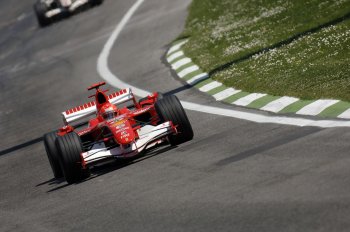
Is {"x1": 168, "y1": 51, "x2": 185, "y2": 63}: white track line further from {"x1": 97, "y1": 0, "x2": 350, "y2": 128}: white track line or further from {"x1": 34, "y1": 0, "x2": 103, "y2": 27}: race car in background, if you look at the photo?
{"x1": 34, "y1": 0, "x2": 103, "y2": 27}: race car in background

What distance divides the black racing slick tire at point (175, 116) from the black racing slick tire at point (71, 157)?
1249mm

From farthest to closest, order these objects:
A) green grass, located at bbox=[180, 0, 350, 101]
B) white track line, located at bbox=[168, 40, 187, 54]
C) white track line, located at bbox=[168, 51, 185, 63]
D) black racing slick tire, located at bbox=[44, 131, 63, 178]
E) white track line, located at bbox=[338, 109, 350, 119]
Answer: white track line, located at bbox=[168, 40, 187, 54] < white track line, located at bbox=[168, 51, 185, 63] < green grass, located at bbox=[180, 0, 350, 101] < black racing slick tire, located at bbox=[44, 131, 63, 178] < white track line, located at bbox=[338, 109, 350, 119]

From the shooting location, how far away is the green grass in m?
16.3

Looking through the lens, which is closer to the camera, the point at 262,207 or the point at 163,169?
the point at 262,207

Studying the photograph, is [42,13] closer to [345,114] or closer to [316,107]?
[316,107]

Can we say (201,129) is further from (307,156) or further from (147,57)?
(147,57)

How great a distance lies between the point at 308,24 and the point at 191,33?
6014 mm

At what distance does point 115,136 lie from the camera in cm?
1343

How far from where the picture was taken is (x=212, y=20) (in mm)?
29031

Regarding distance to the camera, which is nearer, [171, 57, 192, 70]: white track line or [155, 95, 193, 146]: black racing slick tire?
[155, 95, 193, 146]: black racing slick tire

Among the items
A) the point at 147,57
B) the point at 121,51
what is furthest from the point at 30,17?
the point at 147,57

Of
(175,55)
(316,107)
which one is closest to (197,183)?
(316,107)

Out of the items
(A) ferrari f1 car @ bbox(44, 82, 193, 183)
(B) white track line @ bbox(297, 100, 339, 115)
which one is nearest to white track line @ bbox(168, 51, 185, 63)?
(A) ferrari f1 car @ bbox(44, 82, 193, 183)

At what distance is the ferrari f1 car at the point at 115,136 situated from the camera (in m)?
13.4
